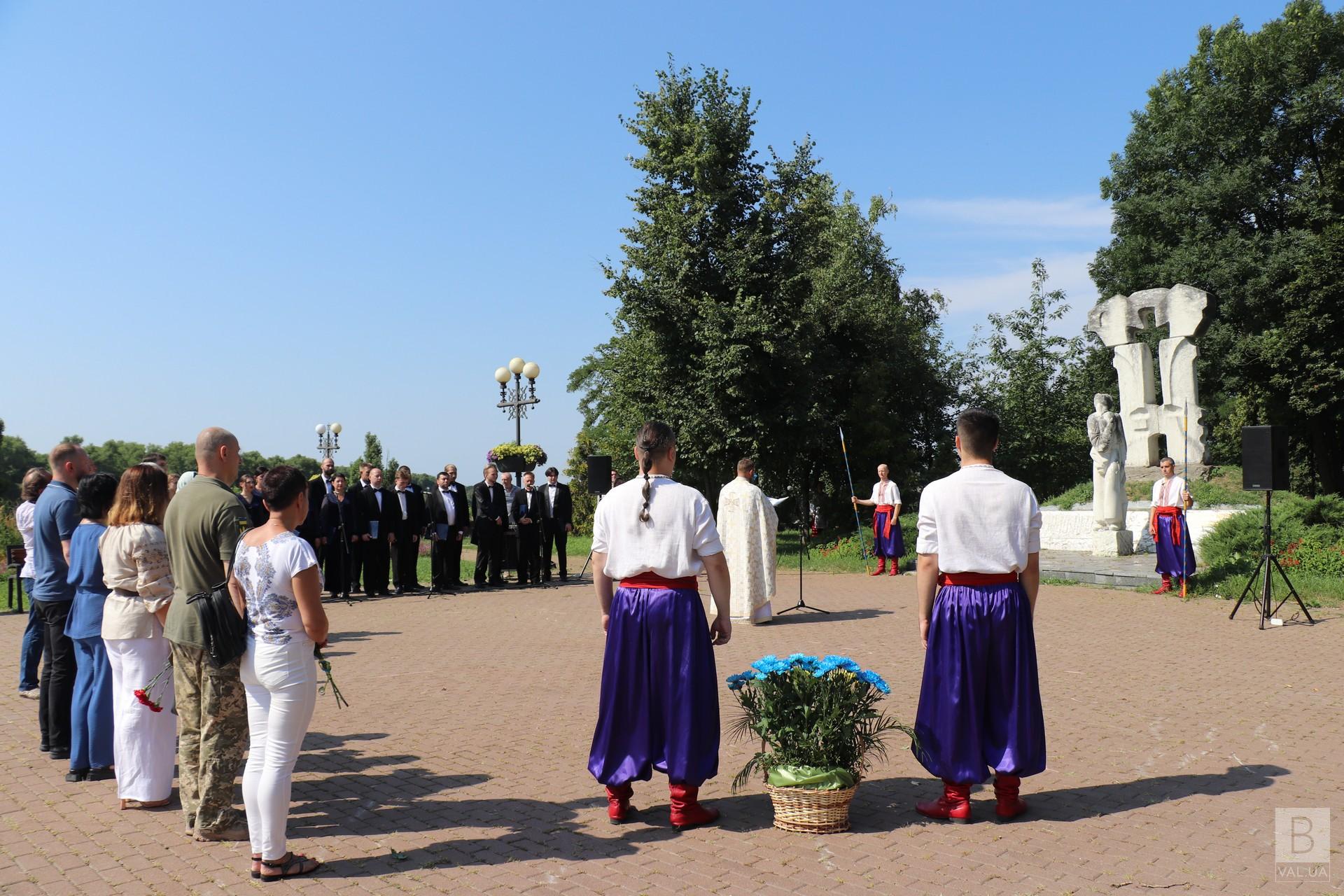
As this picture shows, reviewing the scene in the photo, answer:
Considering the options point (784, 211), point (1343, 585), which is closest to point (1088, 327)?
point (784, 211)

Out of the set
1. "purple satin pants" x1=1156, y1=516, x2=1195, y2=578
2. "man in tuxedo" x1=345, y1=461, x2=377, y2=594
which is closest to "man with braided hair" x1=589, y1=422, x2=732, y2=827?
"purple satin pants" x1=1156, y1=516, x2=1195, y2=578

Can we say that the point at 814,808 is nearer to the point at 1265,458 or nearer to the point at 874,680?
the point at 874,680

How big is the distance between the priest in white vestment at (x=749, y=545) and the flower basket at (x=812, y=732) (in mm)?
7088

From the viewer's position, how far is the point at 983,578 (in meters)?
5.06

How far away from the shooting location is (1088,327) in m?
26.0

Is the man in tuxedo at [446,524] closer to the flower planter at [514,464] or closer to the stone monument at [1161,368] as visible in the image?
the flower planter at [514,464]

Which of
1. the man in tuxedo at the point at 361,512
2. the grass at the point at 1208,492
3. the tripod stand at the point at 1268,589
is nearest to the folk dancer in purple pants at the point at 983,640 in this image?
the tripod stand at the point at 1268,589

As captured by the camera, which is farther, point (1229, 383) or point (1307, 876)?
point (1229, 383)

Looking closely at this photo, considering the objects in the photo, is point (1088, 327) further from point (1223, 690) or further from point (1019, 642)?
point (1019, 642)

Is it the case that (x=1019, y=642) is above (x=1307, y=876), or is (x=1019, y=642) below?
above

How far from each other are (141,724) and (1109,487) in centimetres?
1628

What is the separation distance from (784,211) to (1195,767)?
2133cm

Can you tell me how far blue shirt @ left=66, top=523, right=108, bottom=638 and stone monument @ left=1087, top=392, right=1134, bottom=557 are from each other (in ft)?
52.7

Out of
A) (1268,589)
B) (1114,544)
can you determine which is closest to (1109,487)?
(1114,544)
